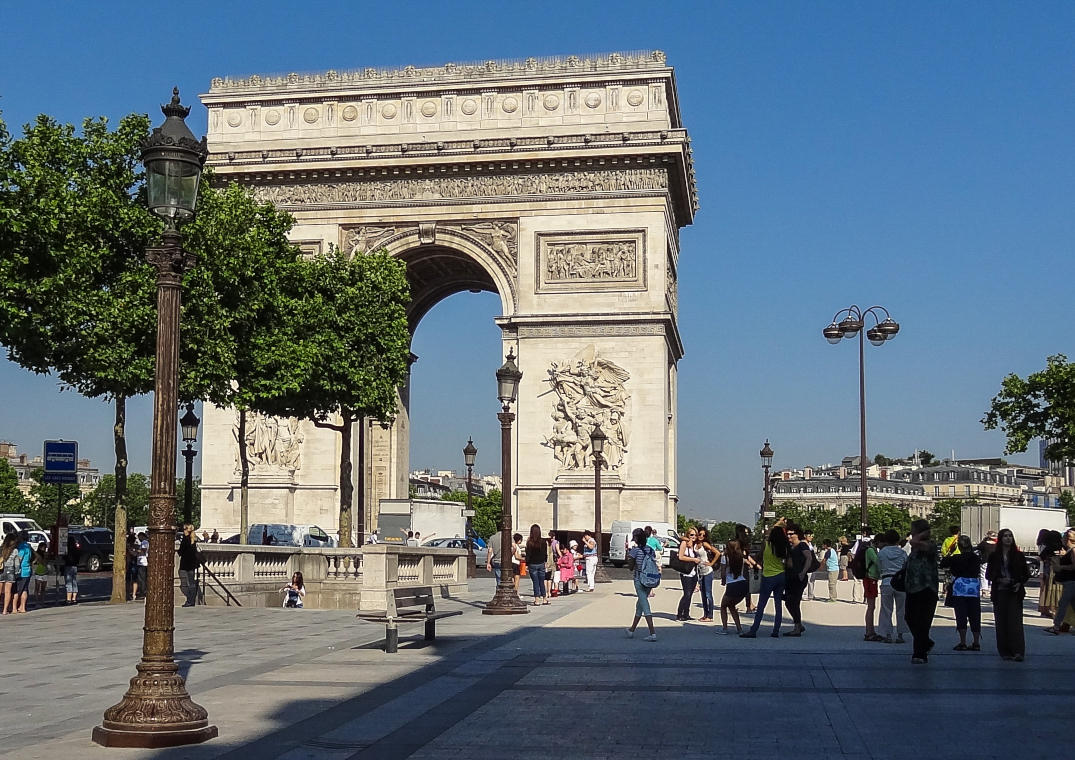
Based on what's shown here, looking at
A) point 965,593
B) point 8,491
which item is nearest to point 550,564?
point 965,593

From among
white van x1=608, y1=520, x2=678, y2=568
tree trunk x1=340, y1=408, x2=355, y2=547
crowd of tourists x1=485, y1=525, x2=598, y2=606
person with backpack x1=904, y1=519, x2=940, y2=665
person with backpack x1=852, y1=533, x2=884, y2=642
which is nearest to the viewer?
person with backpack x1=904, y1=519, x2=940, y2=665

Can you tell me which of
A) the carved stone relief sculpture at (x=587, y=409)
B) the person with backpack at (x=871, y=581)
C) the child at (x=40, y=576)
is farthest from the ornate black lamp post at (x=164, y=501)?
the carved stone relief sculpture at (x=587, y=409)

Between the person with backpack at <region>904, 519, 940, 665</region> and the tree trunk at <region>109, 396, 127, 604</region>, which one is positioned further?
the tree trunk at <region>109, 396, 127, 604</region>

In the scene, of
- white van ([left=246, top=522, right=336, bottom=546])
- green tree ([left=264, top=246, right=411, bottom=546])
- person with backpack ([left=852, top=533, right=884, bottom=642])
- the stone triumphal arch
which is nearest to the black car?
the stone triumphal arch

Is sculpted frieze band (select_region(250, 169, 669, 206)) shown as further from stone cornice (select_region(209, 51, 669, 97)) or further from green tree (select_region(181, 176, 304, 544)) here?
green tree (select_region(181, 176, 304, 544))

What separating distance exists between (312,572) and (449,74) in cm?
2421

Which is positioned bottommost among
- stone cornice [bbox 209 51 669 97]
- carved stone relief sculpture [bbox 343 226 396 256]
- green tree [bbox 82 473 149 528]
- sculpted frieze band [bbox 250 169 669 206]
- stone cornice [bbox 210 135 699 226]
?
green tree [bbox 82 473 149 528]

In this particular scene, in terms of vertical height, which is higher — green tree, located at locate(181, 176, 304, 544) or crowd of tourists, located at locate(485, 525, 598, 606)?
green tree, located at locate(181, 176, 304, 544)

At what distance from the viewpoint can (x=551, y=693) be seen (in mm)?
13734

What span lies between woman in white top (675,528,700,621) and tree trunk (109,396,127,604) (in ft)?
39.2

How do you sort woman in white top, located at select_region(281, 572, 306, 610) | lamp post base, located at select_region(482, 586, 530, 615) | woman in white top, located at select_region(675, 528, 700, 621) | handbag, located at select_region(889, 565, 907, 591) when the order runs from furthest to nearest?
1. woman in white top, located at select_region(281, 572, 306, 610)
2. lamp post base, located at select_region(482, 586, 530, 615)
3. woman in white top, located at select_region(675, 528, 700, 621)
4. handbag, located at select_region(889, 565, 907, 591)

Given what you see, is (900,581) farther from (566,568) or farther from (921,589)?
(566,568)

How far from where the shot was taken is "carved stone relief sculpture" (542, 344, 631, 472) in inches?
1864

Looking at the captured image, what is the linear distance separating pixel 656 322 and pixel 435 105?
1151cm
